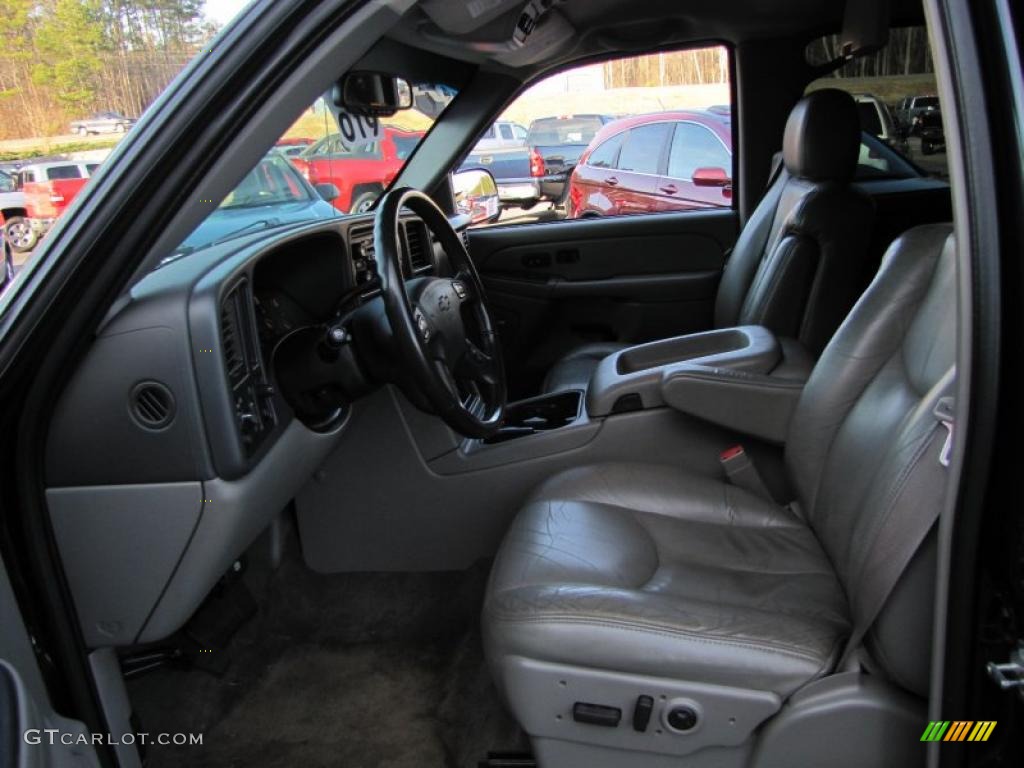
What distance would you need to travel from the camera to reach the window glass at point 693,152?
3457 millimetres

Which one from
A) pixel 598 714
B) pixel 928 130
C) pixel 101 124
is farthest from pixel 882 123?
pixel 101 124

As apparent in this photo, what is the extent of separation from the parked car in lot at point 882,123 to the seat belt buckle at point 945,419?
1.79 metres

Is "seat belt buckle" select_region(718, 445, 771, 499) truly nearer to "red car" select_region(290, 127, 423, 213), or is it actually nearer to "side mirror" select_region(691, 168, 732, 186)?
"red car" select_region(290, 127, 423, 213)

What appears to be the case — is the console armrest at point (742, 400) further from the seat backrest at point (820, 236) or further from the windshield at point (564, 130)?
the windshield at point (564, 130)

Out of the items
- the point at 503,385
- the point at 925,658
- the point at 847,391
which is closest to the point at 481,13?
the point at 503,385

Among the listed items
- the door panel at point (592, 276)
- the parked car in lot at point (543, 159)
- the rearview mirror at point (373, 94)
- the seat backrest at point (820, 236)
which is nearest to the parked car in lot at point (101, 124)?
the rearview mirror at point (373, 94)

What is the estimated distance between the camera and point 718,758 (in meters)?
1.27

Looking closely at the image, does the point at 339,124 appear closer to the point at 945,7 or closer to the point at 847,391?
the point at 847,391

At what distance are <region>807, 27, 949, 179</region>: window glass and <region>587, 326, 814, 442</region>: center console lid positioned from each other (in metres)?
0.84

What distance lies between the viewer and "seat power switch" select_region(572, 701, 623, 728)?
1.24m

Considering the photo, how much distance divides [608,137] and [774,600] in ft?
10.4

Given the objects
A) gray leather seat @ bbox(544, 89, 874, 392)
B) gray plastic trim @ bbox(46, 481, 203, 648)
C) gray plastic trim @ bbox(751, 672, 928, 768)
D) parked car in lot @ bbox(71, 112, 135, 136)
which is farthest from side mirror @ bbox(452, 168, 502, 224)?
gray plastic trim @ bbox(751, 672, 928, 768)

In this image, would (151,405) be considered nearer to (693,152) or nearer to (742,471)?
(742,471)

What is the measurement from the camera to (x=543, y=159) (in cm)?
437
